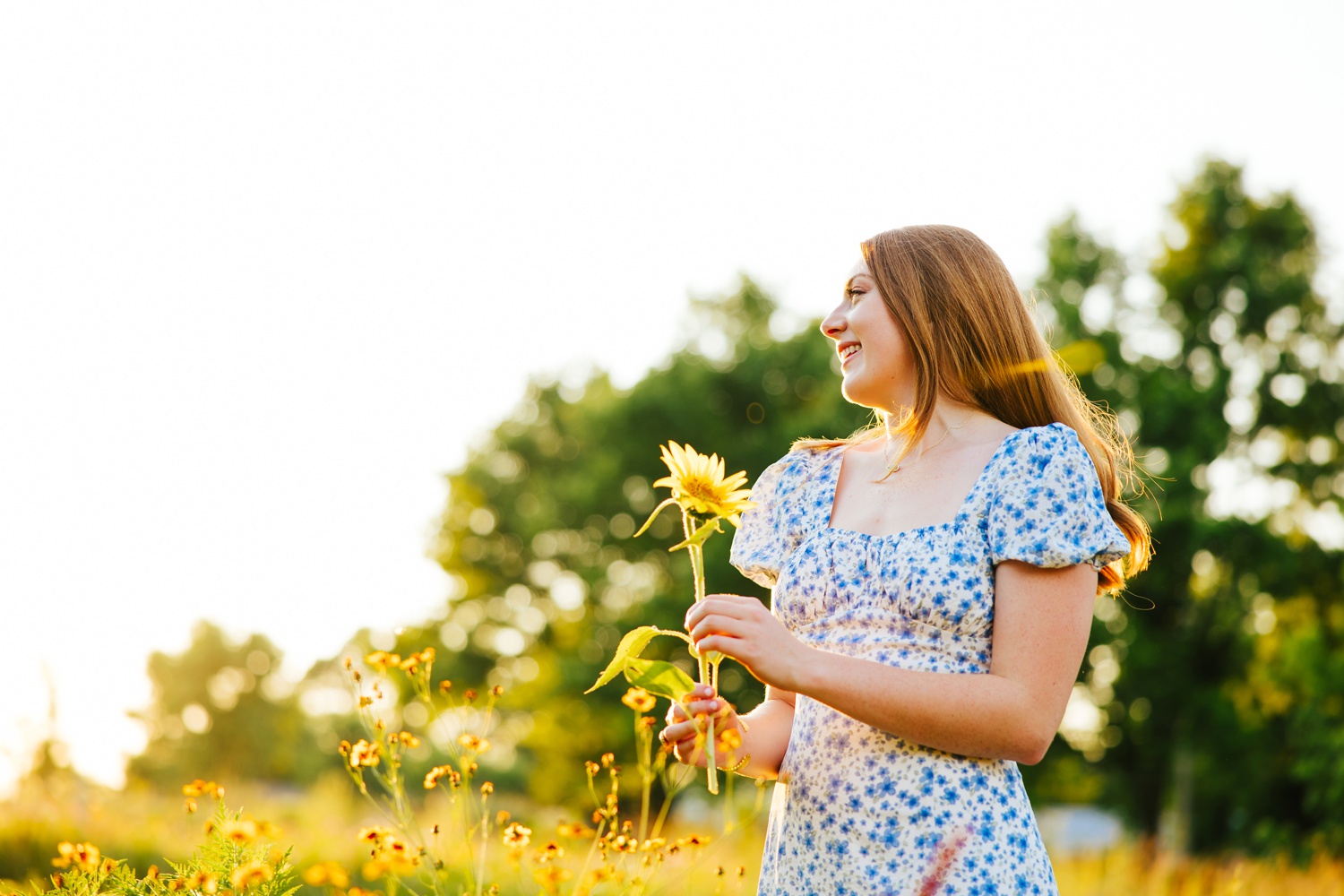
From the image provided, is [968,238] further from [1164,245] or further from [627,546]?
[1164,245]

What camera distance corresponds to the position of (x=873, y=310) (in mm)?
1993

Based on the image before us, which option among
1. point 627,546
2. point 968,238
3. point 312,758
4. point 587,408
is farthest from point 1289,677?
point 312,758

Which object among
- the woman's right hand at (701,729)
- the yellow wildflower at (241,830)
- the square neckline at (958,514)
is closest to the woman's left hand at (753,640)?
the woman's right hand at (701,729)

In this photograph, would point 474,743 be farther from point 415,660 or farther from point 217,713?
point 217,713

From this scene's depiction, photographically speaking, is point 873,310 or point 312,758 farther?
point 312,758

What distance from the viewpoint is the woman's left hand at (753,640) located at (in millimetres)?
1538

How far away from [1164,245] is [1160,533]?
198 inches

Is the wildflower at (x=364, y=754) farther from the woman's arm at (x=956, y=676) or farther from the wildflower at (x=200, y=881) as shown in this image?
the woman's arm at (x=956, y=676)

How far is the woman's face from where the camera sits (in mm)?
1984

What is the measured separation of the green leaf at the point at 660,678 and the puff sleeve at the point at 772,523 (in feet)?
1.06

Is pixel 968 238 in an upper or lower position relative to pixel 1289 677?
upper

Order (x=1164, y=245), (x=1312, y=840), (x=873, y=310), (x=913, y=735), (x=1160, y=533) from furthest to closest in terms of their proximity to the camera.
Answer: (x=1164, y=245), (x=1160, y=533), (x=1312, y=840), (x=873, y=310), (x=913, y=735)

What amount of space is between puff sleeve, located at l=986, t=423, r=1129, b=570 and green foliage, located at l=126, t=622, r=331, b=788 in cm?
3165

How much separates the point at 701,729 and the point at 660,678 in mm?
111
